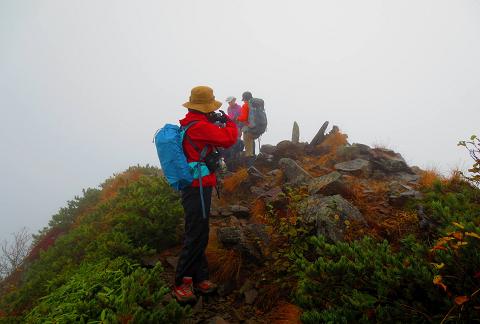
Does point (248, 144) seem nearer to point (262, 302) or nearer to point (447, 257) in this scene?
point (262, 302)

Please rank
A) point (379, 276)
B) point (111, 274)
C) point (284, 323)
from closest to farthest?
point (379, 276)
point (284, 323)
point (111, 274)

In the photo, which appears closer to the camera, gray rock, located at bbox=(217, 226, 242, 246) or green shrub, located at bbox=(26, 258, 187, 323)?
green shrub, located at bbox=(26, 258, 187, 323)

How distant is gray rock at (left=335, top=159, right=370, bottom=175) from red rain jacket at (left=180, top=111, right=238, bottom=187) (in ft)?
17.7

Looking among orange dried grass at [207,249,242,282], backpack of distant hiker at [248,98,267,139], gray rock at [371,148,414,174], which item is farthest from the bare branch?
gray rock at [371,148,414,174]

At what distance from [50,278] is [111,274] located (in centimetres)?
239

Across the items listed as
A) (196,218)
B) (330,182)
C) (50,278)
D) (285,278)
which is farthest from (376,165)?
(50,278)

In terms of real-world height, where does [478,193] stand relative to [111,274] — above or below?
above

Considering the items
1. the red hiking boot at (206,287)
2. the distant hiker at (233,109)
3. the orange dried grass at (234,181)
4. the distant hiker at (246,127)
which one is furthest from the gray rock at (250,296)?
the distant hiker at (233,109)

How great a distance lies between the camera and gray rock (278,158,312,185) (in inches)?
344

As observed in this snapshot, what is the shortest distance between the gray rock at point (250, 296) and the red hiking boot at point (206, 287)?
1.83 feet

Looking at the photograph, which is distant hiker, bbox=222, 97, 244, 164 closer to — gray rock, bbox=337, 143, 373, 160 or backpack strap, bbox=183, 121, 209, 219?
gray rock, bbox=337, 143, 373, 160

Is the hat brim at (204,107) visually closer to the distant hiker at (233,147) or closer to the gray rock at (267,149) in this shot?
the distant hiker at (233,147)

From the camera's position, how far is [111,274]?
522 cm

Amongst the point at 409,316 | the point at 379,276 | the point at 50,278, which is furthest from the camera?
the point at 50,278
